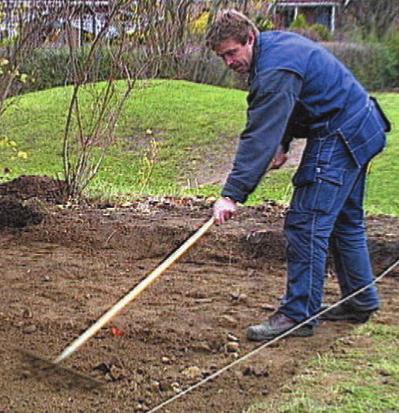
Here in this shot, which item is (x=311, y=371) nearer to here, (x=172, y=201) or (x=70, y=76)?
(x=172, y=201)

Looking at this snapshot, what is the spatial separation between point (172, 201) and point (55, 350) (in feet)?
13.9

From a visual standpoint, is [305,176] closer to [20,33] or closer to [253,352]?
[253,352]

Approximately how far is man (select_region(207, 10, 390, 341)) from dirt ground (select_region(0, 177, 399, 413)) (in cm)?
30

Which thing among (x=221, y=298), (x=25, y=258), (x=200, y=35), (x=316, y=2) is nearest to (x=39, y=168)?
(x=200, y=35)

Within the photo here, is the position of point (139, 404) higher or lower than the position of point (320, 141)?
lower

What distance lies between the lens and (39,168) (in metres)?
14.2

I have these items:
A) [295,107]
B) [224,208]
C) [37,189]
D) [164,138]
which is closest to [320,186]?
[295,107]

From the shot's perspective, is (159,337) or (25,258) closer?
(159,337)

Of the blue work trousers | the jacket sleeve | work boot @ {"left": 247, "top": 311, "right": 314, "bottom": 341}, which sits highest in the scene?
the jacket sleeve

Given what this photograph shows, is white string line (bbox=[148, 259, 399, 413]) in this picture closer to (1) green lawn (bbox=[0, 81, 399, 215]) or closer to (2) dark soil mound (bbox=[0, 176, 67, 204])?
(2) dark soil mound (bbox=[0, 176, 67, 204])

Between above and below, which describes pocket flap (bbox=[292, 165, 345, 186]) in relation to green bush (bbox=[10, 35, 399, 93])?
above

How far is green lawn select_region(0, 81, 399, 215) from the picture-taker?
12.5m

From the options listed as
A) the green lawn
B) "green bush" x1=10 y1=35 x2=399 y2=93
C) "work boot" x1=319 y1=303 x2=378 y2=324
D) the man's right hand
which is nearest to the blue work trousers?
"work boot" x1=319 y1=303 x2=378 y2=324

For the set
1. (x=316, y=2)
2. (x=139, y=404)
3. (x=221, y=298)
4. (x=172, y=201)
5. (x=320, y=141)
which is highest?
(x=320, y=141)
